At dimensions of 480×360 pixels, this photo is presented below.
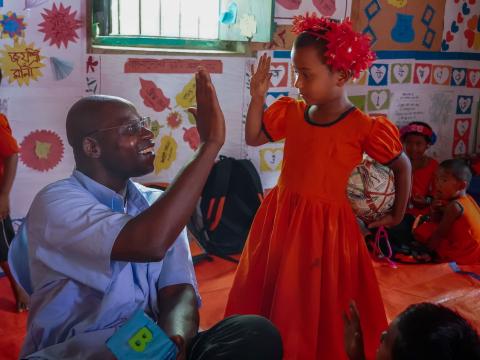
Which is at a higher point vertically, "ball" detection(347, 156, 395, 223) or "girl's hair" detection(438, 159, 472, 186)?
"ball" detection(347, 156, 395, 223)

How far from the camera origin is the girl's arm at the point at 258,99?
220 cm

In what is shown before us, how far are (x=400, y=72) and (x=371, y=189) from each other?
216cm

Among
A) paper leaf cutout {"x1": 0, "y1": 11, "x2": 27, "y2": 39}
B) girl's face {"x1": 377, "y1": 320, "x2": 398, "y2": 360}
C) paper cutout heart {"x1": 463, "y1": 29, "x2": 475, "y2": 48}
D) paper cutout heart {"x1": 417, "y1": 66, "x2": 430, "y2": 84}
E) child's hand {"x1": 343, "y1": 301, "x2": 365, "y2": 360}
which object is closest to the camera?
girl's face {"x1": 377, "y1": 320, "x2": 398, "y2": 360}

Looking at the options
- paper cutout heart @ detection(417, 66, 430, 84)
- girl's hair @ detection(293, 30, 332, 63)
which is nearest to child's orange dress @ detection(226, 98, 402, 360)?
girl's hair @ detection(293, 30, 332, 63)

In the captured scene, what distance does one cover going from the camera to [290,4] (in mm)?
3490

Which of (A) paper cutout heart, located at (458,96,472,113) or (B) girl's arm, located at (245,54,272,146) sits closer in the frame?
(B) girl's arm, located at (245,54,272,146)

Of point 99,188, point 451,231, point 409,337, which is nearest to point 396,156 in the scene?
point 409,337

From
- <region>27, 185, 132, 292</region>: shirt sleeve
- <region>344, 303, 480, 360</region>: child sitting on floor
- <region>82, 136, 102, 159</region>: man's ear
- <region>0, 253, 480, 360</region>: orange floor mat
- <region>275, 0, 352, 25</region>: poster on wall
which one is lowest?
<region>0, 253, 480, 360</region>: orange floor mat

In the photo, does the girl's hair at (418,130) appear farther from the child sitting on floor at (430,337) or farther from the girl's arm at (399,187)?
the child sitting on floor at (430,337)

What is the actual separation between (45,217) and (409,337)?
843mm

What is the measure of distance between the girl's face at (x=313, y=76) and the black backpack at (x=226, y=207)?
52.0 inches

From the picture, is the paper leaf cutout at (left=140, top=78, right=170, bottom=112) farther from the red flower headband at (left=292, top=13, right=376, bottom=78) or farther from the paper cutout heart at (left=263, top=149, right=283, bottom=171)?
the red flower headband at (left=292, top=13, right=376, bottom=78)

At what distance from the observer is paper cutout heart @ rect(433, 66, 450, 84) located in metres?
4.25

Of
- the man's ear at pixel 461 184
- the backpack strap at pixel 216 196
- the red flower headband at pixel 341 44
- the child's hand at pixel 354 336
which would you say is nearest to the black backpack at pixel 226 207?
the backpack strap at pixel 216 196
